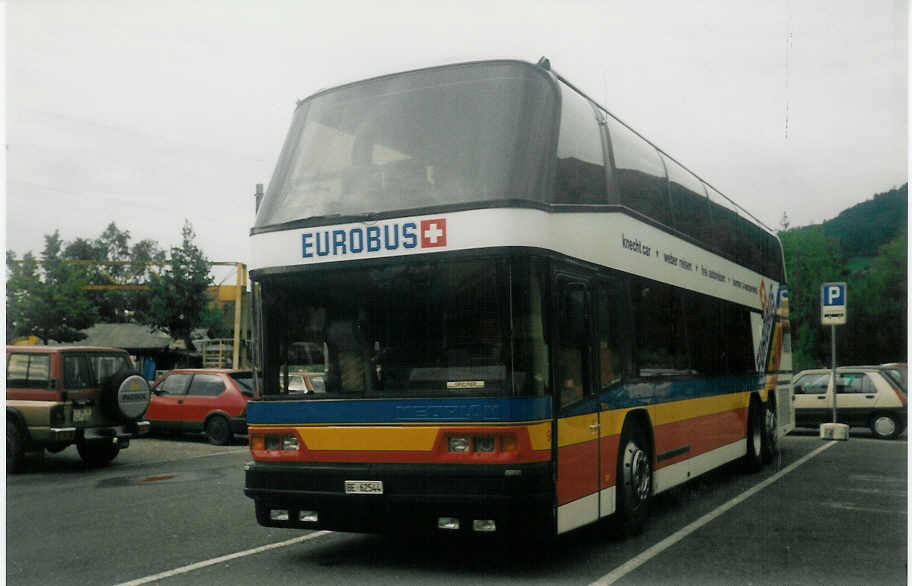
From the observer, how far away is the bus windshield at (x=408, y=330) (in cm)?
651

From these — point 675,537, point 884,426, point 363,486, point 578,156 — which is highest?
point 578,156

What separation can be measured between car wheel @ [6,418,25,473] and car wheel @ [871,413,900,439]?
1561 centimetres

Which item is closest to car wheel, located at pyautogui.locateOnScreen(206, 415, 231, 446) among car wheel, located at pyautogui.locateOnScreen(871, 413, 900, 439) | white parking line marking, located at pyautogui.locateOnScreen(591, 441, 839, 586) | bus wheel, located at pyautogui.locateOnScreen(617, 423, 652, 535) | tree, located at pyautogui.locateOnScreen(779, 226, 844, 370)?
white parking line marking, located at pyautogui.locateOnScreen(591, 441, 839, 586)

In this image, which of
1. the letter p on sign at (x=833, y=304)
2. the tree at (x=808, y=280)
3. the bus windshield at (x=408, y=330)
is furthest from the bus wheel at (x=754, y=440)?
the bus windshield at (x=408, y=330)

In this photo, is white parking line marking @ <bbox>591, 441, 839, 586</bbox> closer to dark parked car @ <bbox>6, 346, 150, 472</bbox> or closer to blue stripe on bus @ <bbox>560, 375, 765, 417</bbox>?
blue stripe on bus @ <bbox>560, 375, 765, 417</bbox>

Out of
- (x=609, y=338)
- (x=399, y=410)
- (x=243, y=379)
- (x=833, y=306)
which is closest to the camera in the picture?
(x=399, y=410)

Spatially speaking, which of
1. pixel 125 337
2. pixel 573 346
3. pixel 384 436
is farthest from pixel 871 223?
pixel 125 337

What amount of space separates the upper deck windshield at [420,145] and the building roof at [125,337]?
18.5 ft

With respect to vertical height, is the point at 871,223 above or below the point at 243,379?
above

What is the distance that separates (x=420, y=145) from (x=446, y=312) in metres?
1.30

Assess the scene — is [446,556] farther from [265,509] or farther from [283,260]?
[283,260]

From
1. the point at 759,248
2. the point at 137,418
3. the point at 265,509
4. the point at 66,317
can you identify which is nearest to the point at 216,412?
the point at 137,418

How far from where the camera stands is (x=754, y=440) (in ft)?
43.3

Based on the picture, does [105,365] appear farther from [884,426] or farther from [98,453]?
[884,426]
